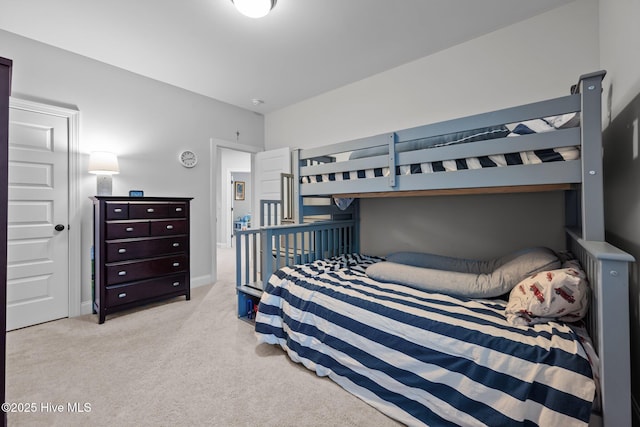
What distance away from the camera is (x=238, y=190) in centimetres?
842

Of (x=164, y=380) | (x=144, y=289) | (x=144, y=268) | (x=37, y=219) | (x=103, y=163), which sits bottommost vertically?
(x=164, y=380)

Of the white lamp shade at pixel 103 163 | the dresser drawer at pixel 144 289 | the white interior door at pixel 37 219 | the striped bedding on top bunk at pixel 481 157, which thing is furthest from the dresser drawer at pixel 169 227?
the striped bedding on top bunk at pixel 481 157

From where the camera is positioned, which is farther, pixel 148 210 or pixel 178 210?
pixel 178 210

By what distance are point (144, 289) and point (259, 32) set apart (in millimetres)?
2625

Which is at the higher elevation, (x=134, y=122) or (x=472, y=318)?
(x=134, y=122)

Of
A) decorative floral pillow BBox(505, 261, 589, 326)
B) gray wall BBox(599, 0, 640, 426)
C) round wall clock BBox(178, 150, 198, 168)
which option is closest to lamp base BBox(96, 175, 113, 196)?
round wall clock BBox(178, 150, 198, 168)

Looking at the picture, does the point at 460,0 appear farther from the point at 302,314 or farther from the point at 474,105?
the point at 302,314

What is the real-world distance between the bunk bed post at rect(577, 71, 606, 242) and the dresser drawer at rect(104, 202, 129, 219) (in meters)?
3.36

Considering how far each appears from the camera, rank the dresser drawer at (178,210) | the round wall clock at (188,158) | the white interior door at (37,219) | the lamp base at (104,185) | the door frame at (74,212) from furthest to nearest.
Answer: the round wall clock at (188,158), the dresser drawer at (178,210), the lamp base at (104,185), the door frame at (74,212), the white interior door at (37,219)

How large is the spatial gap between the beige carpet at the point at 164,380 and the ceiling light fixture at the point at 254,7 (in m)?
2.42

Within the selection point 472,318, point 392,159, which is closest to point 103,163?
point 392,159

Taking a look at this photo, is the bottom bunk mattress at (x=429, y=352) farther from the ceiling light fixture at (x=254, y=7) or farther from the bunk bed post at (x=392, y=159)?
the ceiling light fixture at (x=254, y=7)

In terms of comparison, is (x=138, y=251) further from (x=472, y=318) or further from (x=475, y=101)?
(x=475, y=101)

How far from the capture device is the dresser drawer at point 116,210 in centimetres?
259
